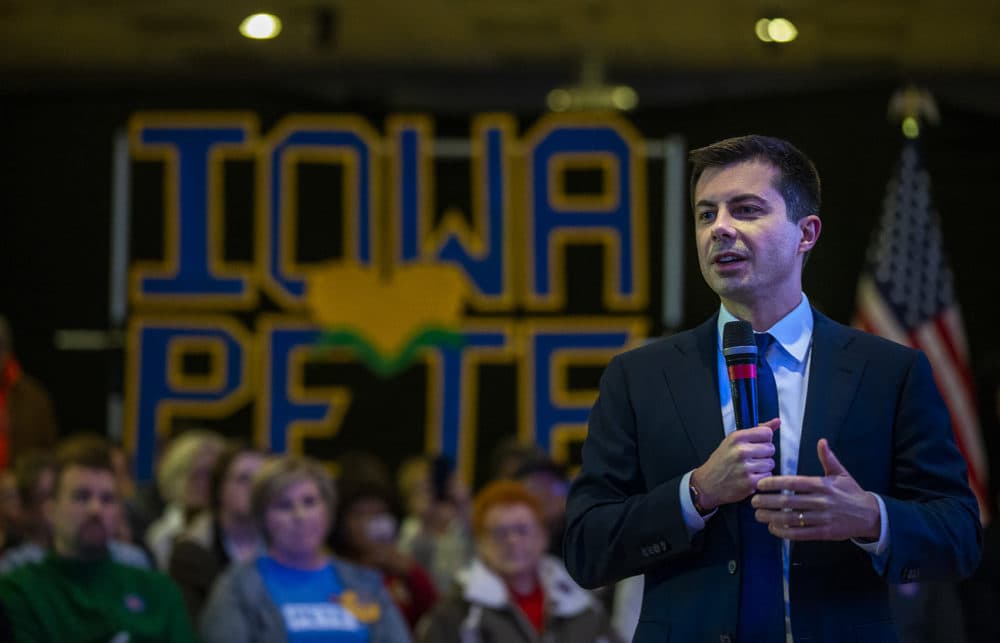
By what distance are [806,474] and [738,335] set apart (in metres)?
0.18

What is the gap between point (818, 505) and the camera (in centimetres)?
160

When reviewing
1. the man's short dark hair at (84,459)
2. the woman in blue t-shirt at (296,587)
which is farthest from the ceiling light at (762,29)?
the man's short dark hair at (84,459)

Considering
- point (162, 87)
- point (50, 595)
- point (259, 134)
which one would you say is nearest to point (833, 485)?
point (50, 595)

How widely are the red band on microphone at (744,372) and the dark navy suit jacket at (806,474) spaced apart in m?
0.10

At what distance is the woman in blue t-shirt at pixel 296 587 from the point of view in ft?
13.1

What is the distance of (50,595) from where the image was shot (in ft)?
12.5

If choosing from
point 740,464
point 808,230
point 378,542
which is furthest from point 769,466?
point 378,542

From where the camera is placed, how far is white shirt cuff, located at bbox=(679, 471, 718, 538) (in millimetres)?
1684

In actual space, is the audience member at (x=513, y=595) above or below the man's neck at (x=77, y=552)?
below

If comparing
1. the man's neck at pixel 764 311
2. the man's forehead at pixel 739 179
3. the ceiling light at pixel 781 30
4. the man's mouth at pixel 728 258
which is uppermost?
the ceiling light at pixel 781 30

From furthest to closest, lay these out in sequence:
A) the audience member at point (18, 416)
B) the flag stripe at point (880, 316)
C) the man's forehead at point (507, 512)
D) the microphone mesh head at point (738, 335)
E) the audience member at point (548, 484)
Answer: the flag stripe at point (880, 316) → the audience member at point (18, 416) → the audience member at point (548, 484) → the man's forehead at point (507, 512) → the microphone mesh head at point (738, 335)

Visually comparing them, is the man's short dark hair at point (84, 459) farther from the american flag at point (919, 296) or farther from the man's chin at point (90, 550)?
the american flag at point (919, 296)

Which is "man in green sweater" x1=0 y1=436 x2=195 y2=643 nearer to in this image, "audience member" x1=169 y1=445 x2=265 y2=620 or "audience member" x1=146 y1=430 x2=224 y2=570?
"audience member" x1=169 y1=445 x2=265 y2=620

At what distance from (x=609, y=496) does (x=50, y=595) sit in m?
2.42
